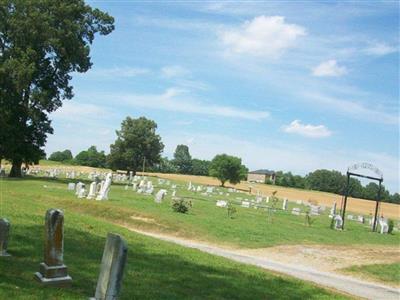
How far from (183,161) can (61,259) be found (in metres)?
132

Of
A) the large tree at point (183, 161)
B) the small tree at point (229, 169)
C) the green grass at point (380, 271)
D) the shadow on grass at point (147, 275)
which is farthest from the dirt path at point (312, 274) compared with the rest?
the large tree at point (183, 161)

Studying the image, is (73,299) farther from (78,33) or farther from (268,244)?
(78,33)

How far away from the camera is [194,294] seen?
903 cm

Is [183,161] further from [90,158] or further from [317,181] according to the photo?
[317,181]

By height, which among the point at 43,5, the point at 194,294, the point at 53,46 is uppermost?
the point at 43,5

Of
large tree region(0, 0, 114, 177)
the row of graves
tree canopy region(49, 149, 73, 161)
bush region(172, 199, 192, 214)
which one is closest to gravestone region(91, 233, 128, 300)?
the row of graves

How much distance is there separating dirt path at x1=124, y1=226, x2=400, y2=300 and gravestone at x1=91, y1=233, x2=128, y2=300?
7.37 m

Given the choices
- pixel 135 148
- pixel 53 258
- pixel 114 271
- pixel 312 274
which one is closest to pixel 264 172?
pixel 135 148

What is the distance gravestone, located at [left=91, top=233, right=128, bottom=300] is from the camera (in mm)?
6785

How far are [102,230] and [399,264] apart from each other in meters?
10.8

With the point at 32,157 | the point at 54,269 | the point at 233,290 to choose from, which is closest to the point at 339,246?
the point at 233,290

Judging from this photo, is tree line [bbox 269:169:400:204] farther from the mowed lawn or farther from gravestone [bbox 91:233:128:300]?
gravestone [bbox 91:233:128:300]

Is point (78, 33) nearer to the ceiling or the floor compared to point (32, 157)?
nearer to the ceiling

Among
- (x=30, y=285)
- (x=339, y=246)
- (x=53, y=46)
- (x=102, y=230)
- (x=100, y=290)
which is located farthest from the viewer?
(x=53, y=46)
